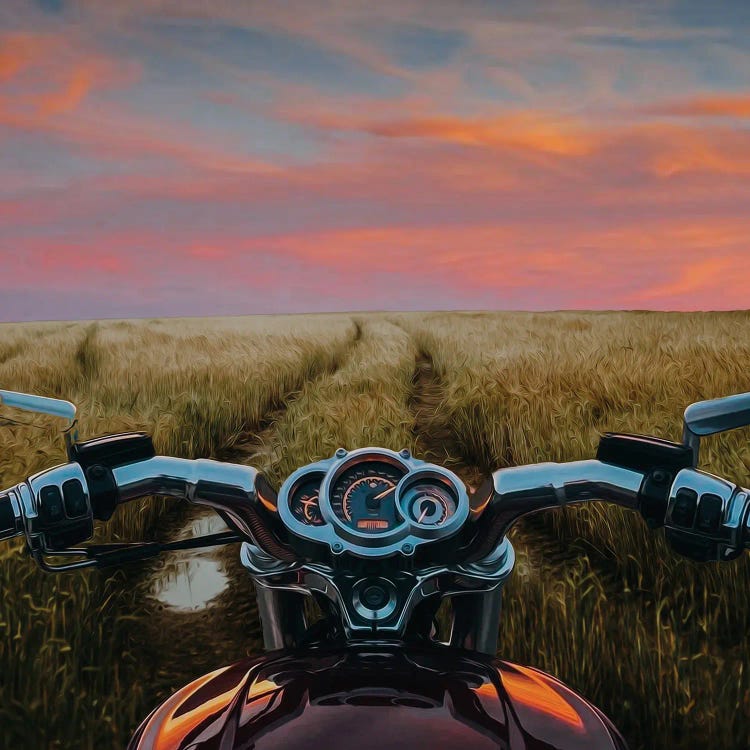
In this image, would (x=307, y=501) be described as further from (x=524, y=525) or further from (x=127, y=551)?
(x=524, y=525)

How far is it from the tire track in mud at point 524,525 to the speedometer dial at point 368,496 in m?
2.74

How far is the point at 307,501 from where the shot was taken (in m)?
1.49

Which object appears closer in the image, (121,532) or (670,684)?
(670,684)

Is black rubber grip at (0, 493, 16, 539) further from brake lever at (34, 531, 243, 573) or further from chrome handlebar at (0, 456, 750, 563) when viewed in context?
brake lever at (34, 531, 243, 573)

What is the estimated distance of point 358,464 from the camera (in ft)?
4.75

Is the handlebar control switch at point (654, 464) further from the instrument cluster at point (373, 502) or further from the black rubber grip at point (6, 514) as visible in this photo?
the black rubber grip at point (6, 514)

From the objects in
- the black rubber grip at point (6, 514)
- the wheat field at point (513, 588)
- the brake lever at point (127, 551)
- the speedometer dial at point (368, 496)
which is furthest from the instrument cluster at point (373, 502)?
the wheat field at point (513, 588)

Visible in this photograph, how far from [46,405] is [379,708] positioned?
783 millimetres

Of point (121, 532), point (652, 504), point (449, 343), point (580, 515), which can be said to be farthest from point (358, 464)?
point (449, 343)

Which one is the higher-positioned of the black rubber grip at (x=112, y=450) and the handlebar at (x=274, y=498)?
the black rubber grip at (x=112, y=450)

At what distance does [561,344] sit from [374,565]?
1245 cm

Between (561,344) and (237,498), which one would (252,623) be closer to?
(237,498)

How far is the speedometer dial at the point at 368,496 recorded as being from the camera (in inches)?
53.6

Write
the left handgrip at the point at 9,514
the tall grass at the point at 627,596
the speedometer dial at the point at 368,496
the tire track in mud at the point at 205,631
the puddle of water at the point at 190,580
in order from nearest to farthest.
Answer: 1. the left handgrip at the point at 9,514
2. the speedometer dial at the point at 368,496
3. the tall grass at the point at 627,596
4. the tire track in mud at the point at 205,631
5. the puddle of water at the point at 190,580
